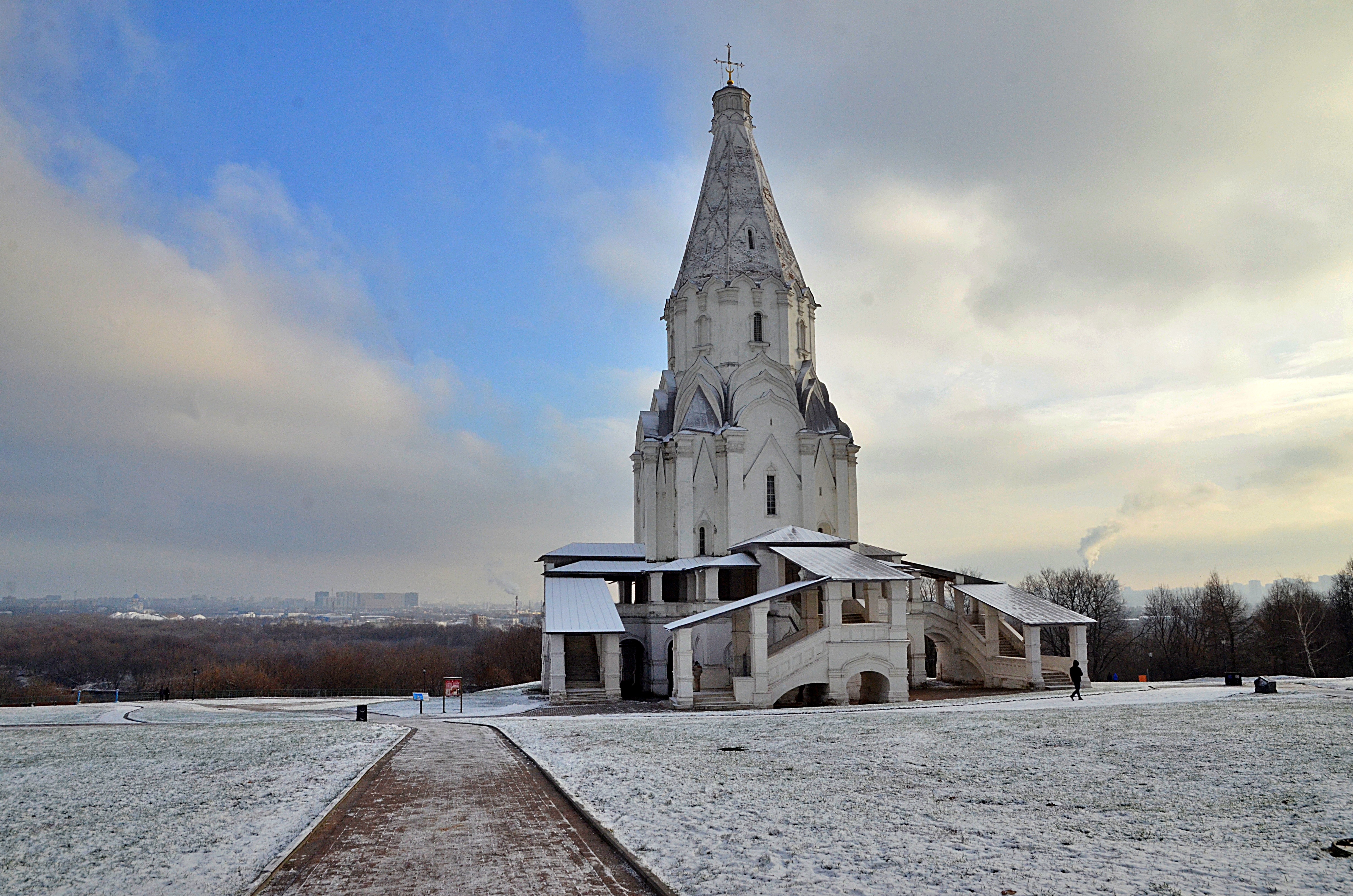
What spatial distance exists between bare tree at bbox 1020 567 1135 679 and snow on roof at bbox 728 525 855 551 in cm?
2241

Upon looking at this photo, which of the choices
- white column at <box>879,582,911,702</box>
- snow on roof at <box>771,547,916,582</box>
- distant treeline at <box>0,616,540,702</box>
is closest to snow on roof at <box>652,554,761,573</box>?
snow on roof at <box>771,547,916,582</box>

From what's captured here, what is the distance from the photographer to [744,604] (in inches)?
1061

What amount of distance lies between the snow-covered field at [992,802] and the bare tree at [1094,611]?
39.1 metres

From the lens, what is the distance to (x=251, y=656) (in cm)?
10569

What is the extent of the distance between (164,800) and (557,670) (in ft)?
63.9

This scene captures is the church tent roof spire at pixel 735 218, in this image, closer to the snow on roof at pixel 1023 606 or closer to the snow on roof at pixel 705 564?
the snow on roof at pixel 705 564

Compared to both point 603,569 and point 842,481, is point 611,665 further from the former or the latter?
point 842,481

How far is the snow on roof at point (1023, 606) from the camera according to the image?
28.0 meters

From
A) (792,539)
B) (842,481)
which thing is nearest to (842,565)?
(792,539)

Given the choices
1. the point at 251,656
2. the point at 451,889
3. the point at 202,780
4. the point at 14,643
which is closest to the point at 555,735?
the point at 202,780

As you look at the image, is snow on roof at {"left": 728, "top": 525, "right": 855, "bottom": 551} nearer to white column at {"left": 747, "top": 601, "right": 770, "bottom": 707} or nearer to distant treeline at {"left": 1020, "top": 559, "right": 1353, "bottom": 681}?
white column at {"left": 747, "top": 601, "right": 770, "bottom": 707}

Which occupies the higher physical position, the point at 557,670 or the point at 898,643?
the point at 898,643

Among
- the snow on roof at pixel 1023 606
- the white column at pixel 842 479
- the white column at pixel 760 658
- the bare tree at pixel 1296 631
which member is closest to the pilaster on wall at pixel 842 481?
the white column at pixel 842 479

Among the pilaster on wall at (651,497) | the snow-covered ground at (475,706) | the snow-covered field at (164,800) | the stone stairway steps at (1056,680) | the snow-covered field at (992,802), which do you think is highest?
the pilaster on wall at (651,497)
